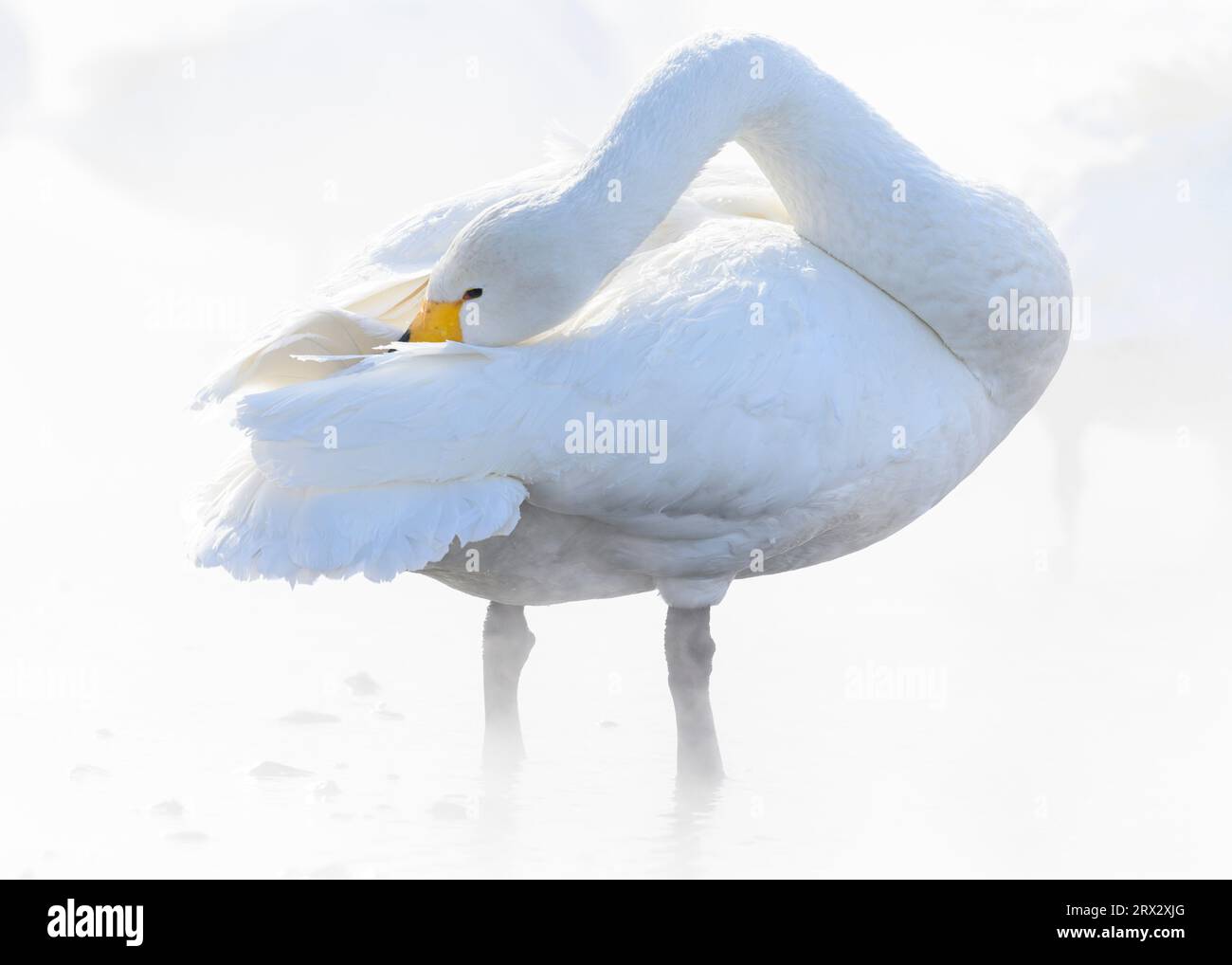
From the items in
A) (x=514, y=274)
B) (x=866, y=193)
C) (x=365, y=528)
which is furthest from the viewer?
(x=866, y=193)

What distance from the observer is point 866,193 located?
200 inches

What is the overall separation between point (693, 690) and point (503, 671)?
87cm

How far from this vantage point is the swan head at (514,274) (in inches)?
185

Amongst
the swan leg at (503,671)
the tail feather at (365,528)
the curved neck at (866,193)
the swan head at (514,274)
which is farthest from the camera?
the swan leg at (503,671)

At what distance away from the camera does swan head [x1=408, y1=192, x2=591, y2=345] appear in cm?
469

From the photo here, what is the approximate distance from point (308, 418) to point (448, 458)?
0.37 metres

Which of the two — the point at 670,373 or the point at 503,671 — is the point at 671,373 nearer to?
the point at 670,373

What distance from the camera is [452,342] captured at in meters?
4.65

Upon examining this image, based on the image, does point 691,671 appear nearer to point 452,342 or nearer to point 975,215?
point 452,342

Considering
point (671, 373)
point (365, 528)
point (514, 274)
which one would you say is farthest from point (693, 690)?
point (514, 274)

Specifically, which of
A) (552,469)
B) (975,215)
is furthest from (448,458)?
(975,215)

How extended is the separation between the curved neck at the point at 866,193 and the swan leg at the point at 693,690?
1.11 m
